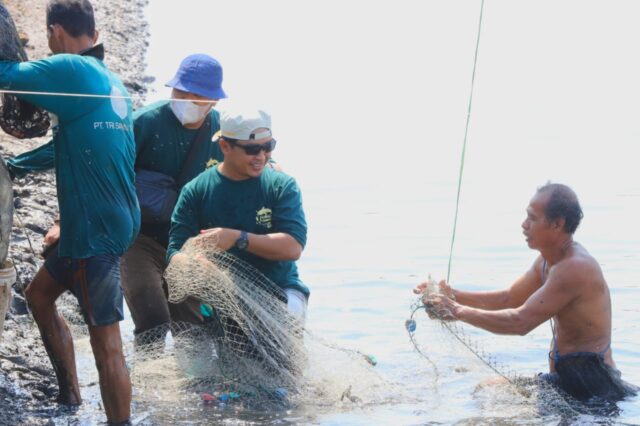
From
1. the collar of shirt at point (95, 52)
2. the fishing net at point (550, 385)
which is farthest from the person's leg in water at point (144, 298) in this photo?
the collar of shirt at point (95, 52)

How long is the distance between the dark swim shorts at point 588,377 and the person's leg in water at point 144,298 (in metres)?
2.44

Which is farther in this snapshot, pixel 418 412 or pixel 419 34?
pixel 419 34

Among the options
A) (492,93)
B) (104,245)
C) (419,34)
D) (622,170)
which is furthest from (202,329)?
(419,34)

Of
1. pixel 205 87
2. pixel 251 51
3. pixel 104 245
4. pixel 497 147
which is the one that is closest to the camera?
pixel 104 245

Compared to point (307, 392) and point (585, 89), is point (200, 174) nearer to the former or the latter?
point (307, 392)

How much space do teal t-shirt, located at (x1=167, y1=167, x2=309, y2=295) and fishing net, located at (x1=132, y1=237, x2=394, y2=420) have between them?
0.69 feet

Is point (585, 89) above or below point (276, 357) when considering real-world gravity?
above

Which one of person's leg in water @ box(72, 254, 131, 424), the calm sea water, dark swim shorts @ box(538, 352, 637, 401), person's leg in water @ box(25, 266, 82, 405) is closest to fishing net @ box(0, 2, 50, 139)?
person's leg in water @ box(25, 266, 82, 405)

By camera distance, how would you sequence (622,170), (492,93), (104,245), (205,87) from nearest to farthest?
(104,245) < (205,87) < (622,170) < (492,93)

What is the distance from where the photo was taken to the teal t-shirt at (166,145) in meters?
7.93

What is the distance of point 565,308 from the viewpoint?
723 centimetres

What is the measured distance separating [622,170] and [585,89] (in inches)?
239

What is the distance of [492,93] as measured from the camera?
2234 cm

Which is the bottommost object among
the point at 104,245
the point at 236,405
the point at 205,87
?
the point at 236,405
